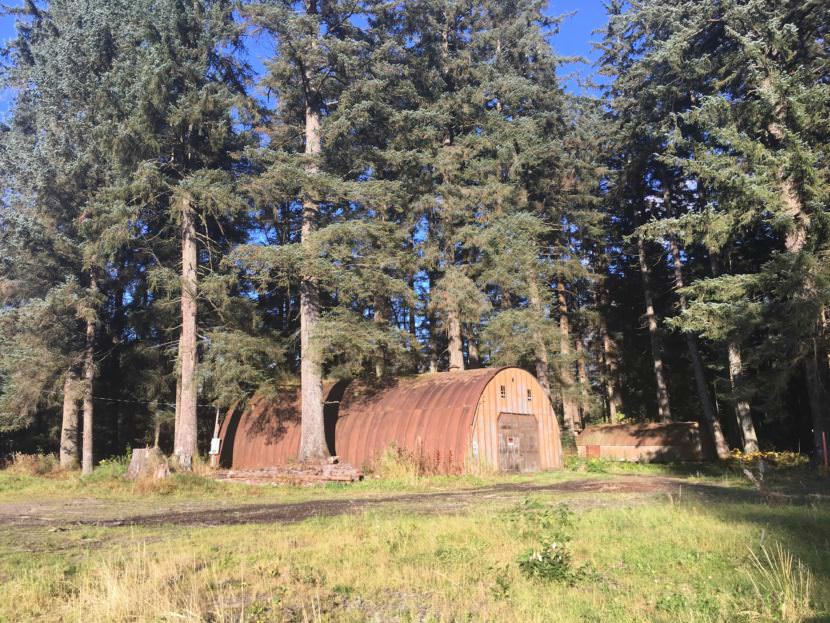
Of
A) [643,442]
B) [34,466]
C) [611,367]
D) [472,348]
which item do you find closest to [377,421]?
[472,348]

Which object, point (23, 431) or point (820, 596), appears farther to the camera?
point (23, 431)

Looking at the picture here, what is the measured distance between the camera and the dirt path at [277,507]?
34.3 ft

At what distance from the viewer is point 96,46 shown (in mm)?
27812

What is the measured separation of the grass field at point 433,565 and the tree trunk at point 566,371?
65.4 ft

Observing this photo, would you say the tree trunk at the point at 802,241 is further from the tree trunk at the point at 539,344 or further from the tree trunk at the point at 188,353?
the tree trunk at the point at 188,353

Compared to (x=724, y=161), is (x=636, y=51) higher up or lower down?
higher up

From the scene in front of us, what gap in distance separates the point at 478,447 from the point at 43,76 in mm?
25715

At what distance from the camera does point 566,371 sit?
105 ft

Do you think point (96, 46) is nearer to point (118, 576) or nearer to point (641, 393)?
point (118, 576)

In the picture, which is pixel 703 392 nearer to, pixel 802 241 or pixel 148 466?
pixel 802 241

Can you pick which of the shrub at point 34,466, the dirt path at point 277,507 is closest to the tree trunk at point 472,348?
the dirt path at point 277,507

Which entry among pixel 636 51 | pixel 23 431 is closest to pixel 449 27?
pixel 636 51

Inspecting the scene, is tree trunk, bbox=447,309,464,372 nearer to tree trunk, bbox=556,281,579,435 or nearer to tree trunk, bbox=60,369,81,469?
tree trunk, bbox=556,281,579,435

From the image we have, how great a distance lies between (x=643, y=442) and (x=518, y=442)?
11045mm
